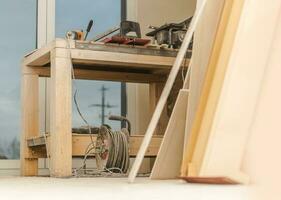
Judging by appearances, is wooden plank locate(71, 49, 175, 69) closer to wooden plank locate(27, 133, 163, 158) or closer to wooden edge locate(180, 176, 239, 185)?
wooden plank locate(27, 133, 163, 158)

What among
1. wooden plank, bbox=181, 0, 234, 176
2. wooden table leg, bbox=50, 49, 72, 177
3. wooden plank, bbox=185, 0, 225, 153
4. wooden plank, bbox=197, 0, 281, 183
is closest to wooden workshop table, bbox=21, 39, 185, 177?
wooden table leg, bbox=50, 49, 72, 177

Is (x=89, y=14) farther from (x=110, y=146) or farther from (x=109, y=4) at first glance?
(x=110, y=146)

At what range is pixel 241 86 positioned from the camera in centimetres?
135

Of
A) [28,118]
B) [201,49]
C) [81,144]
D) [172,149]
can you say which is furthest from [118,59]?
[201,49]

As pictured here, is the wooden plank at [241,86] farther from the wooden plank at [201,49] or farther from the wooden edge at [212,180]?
the wooden plank at [201,49]

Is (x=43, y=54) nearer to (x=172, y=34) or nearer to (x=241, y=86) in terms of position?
(x=172, y=34)

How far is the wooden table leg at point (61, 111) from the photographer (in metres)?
2.37

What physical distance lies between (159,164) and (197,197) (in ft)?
2.70

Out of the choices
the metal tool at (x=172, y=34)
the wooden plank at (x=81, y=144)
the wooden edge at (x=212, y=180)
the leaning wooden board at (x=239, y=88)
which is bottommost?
the wooden plank at (x=81, y=144)

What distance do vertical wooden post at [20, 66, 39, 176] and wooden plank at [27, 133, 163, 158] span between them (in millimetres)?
43

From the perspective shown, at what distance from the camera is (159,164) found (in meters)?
1.87

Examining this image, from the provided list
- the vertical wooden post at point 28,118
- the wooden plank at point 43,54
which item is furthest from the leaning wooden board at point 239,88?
the vertical wooden post at point 28,118

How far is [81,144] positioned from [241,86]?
1315 mm

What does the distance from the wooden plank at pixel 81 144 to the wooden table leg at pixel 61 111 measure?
99 mm
